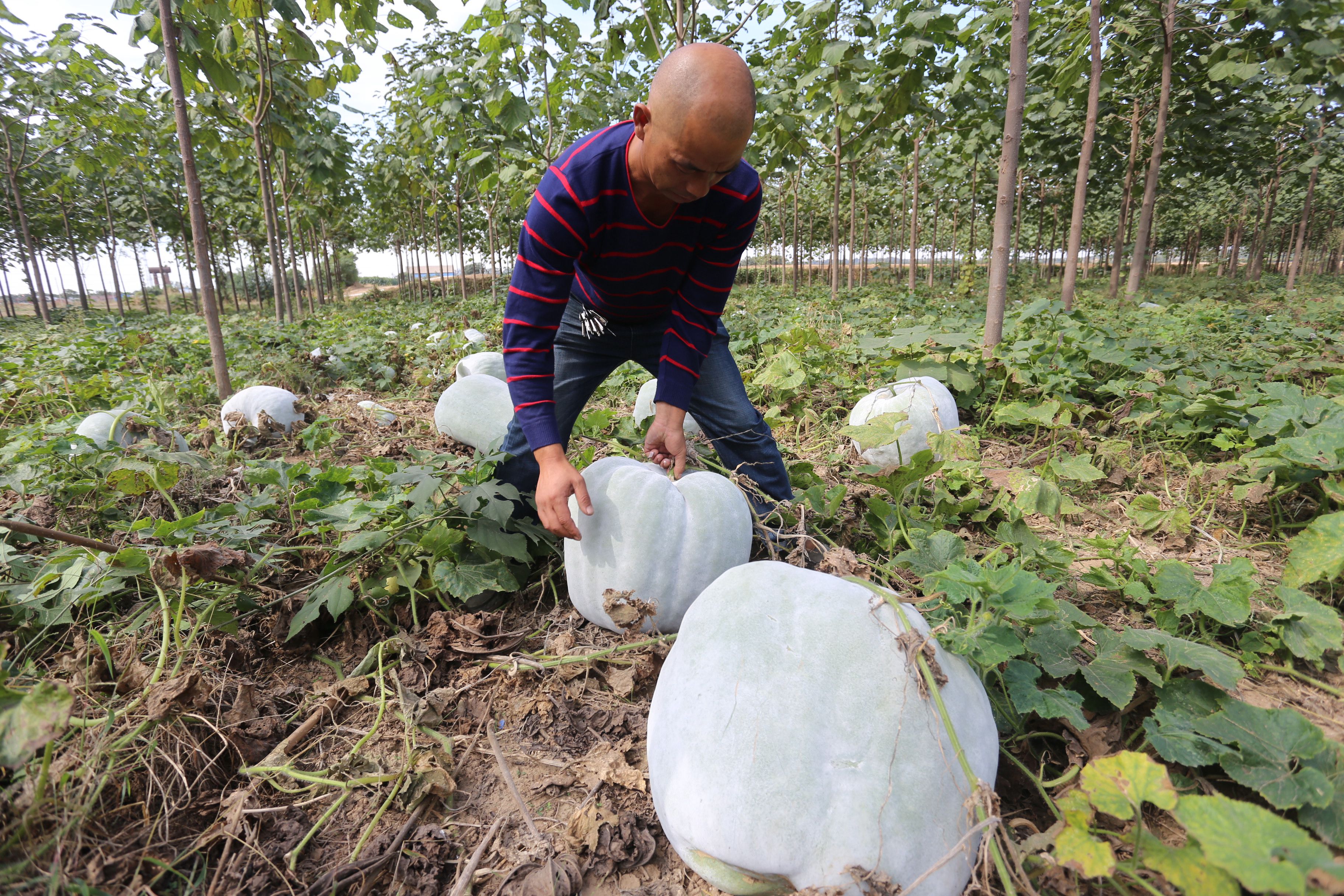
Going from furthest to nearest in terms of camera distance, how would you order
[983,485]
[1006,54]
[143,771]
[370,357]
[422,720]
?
[1006,54] < [370,357] < [983,485] < [422,720] < [143,771]

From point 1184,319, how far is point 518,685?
835 cm

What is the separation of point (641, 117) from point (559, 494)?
1.03m

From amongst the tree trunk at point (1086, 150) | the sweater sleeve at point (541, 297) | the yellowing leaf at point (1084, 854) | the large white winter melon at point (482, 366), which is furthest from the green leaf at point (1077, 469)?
the tree trunk at point (1086, 150)

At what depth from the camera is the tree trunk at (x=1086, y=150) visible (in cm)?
587

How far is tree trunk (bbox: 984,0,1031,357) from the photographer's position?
3.75m

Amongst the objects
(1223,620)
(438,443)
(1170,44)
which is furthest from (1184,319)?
(438,443)

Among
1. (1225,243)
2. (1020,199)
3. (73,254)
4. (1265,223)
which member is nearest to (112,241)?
(73,254)

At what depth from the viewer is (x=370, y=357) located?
6215 mm

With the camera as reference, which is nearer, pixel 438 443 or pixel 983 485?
pixel 983 485

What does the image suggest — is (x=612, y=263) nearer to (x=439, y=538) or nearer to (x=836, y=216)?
(x=439, y=538)

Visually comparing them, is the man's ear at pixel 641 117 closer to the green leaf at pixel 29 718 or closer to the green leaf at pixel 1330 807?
the green leaf at pixel 29 718

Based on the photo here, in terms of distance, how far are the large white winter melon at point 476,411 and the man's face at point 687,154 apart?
6.20 ft

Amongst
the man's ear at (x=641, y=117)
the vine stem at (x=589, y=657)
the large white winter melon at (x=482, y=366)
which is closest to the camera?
the man's ear at (x=641, y=117)

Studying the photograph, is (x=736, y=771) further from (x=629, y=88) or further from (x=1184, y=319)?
(x=629, y=88)
